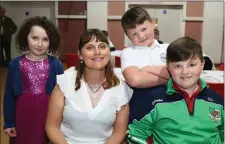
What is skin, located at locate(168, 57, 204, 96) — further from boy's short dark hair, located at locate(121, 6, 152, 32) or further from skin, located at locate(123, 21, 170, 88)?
boy's short dark hair, located at locate(121, 6, 152, 32)

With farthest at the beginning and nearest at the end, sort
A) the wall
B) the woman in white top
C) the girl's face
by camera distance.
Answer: the wall, the girl's face, the woman in white top

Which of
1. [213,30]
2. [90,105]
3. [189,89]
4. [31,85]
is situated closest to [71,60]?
[31,85]

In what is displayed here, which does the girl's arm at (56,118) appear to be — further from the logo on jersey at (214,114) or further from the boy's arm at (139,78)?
the logo on jersey at (214,114)

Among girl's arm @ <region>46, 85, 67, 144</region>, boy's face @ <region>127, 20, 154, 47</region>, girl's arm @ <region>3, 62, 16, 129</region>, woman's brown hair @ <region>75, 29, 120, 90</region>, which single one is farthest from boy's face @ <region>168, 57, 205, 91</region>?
girl's arm @ <region>3, 62, 16, 129</region>

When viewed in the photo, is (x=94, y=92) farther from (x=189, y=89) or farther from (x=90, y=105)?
(x=189, y=89)

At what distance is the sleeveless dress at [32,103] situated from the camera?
185 cm

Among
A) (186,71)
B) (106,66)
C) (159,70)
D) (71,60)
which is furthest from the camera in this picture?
(71,60)

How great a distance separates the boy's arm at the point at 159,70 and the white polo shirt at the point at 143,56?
7cm

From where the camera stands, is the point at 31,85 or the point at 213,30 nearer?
the point at 31,85

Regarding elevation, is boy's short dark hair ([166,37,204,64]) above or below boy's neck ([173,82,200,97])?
above

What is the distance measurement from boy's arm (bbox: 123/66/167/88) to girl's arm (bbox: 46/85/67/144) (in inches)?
13.7

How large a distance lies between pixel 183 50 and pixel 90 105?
20.3 inches

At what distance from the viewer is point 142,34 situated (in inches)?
60.2

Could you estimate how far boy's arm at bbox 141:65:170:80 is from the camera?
1450 mm
